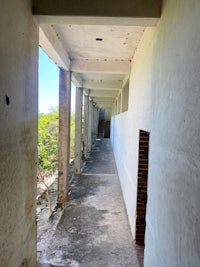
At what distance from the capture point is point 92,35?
3.43m

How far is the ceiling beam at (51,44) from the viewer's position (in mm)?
2874

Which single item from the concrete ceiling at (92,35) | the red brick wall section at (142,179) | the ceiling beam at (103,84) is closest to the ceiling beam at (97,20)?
the concrete ceiling at (92,35)

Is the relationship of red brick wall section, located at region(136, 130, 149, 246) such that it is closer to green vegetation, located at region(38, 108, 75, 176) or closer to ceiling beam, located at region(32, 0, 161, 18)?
ceiling beam, located at region(32, 0, 161, 18)

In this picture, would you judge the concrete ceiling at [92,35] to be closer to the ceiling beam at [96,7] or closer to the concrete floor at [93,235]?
the ceiling beam at [96,7]

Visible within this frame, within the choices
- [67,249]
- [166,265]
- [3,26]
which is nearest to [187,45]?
[3,26]

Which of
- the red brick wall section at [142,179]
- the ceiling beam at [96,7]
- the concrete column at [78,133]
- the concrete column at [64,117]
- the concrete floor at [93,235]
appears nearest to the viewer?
the ceiling beam at [96,7]

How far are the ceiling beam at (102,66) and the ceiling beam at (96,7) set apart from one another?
9.35 feet

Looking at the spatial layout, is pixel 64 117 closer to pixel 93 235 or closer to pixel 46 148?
pixel 46 148

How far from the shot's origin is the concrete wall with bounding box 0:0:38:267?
61.6 inches

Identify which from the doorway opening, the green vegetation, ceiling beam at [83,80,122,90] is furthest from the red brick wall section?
ceiling beam at [83,80,122,90]

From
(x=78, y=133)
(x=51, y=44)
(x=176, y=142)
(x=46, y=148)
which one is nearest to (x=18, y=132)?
(x=176, y=142)

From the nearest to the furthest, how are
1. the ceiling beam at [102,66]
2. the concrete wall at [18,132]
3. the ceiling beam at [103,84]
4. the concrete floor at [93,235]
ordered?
the concrete wall at [18,132] → the concrete floor at [93,235] → the ceiling beam at [102,66] → the ceiling beam at [103,84]

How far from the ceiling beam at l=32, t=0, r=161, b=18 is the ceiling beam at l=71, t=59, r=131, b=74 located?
9.35 feet

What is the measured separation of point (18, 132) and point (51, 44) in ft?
6.12
